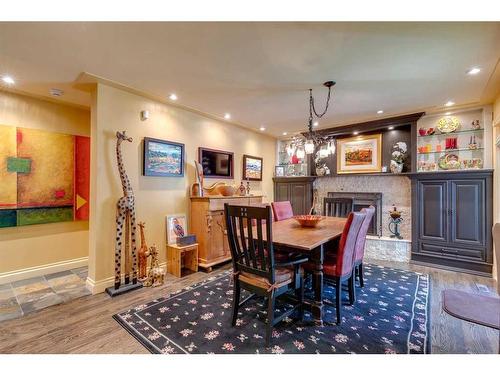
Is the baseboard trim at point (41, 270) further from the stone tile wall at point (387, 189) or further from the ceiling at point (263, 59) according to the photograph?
the stone tile wall at point (387, 189)

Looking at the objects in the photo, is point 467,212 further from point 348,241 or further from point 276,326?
point 276,326

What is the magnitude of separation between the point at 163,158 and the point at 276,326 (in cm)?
262

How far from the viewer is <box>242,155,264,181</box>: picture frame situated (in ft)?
16.1

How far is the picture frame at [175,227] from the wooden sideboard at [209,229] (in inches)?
5.7

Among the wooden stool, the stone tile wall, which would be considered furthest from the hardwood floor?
the stone tile wall

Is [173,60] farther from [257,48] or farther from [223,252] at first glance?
[223,252]

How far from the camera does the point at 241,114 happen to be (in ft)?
13.4

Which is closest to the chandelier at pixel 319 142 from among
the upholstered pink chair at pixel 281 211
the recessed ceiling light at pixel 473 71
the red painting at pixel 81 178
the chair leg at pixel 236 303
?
the upholstered pink chair at pixel 281 211

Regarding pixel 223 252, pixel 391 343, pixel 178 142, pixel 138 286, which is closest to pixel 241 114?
pixel 178 142

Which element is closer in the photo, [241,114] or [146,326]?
[146,326]

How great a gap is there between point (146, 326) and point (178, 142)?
98.7 inches

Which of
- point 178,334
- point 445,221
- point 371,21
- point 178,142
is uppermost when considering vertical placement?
point 371,21
